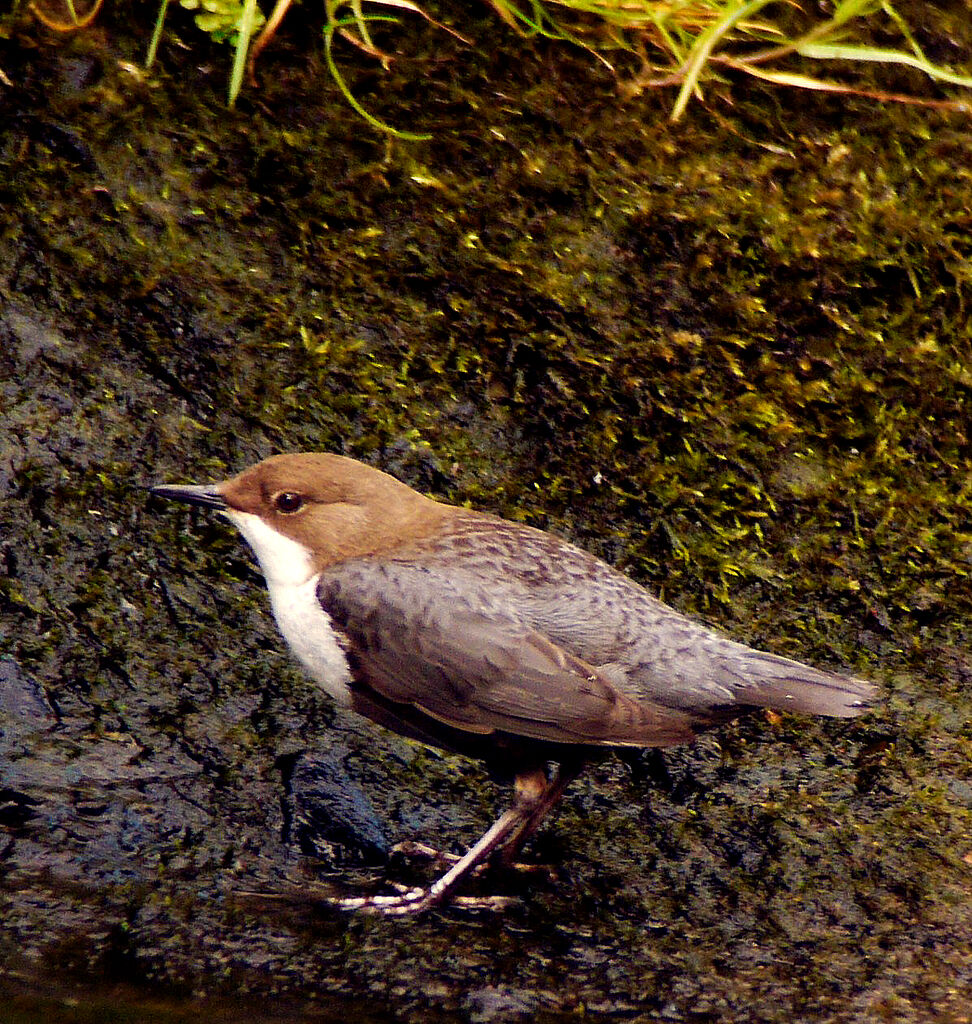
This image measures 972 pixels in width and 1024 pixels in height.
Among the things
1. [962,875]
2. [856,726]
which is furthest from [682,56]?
[962,875]

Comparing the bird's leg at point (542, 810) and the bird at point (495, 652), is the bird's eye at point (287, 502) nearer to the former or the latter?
the bird at point (495, 652)

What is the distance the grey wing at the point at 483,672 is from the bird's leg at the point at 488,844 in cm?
20

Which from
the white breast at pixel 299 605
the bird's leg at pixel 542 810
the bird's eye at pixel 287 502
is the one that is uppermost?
the bird's eye at pixel 287 502

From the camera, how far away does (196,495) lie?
3604 mm

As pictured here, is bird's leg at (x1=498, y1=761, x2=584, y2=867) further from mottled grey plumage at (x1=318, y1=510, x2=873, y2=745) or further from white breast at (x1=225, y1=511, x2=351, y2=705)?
white breast at (x1=225, y1=511, x2=351, y2=705)

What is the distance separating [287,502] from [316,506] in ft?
0.25

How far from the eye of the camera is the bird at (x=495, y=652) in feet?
11.0

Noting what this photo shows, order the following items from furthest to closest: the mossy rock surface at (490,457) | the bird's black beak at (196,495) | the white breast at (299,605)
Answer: the bird's black beak at (196,495), the white breast at (299,605), the mossy rock surface at (490,457)

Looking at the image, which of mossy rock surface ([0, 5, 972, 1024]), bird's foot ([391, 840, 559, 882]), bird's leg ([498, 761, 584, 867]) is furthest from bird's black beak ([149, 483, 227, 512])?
bird's leg ([498, 761, 584, 867])

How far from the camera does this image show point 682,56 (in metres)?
4.68

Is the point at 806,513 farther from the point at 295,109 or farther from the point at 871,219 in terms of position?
the point at 295,109

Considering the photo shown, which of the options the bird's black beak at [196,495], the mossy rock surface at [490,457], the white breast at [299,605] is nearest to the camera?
the mossy rock surface at [490,457]

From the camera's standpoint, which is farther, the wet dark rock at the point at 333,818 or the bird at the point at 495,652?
the wet dark rock at the point at 333,818

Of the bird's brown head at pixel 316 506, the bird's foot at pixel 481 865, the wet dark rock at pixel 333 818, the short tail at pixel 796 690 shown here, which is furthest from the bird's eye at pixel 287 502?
the short tail at pixel 796 690
